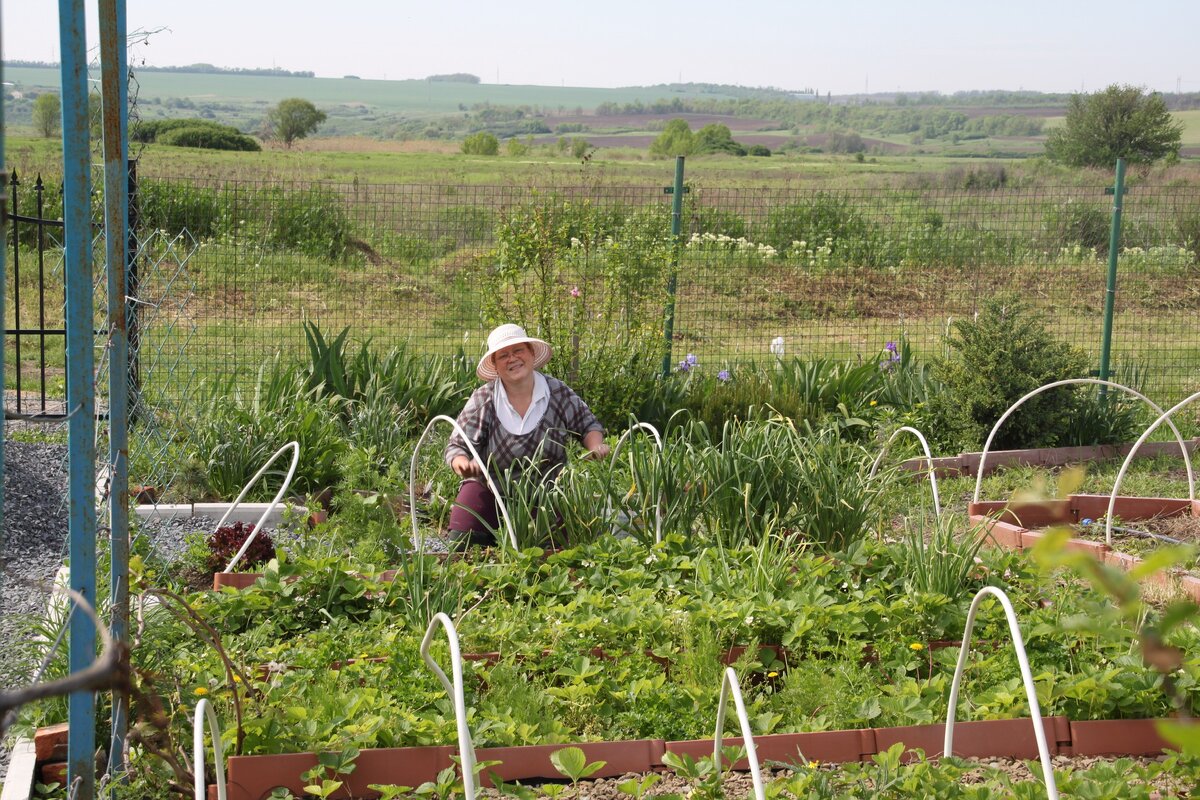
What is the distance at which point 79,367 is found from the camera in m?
2.31

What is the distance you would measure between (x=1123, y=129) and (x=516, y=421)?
3505cm

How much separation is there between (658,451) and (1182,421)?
4.20 metres

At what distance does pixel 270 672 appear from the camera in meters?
3.29

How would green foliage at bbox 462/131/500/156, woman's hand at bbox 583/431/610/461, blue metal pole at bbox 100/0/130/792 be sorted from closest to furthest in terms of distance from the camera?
blue metal pole at bbox 100/0/130/792 → woman's hand at bbox 583/431/610/461 → green foliage at bbox 462/131/500/156

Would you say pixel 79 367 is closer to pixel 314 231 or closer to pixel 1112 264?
pixel 1112 264

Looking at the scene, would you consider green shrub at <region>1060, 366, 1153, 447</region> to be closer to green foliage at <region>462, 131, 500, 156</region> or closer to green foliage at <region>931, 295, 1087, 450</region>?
green foliage at <region>931, 295, 1087, 450</region>

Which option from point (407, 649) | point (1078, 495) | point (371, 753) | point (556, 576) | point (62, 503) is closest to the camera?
point (371, 753)

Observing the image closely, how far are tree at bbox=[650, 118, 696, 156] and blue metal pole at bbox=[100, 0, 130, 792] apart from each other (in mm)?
49704

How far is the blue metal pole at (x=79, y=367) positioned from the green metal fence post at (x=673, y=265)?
4.84 metres

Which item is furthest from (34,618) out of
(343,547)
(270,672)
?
(343,547)

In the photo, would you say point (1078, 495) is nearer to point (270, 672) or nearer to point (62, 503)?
point (270, 672)

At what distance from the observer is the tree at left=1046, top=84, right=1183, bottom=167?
34844mm

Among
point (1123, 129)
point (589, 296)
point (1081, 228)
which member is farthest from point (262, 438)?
point (1123, 129)

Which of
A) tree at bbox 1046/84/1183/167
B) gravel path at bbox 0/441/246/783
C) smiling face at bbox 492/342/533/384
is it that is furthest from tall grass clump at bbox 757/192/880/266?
tree at bbox 1046/84/1183/167
